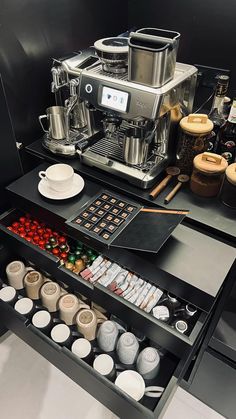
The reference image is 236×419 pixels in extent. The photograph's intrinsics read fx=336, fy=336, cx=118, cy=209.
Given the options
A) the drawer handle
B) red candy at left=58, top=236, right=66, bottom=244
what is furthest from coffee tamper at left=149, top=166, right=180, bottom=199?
the drawer handle

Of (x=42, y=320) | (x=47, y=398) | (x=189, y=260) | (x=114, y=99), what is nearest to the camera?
(x=189, y=260)

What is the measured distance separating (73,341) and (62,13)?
46.4 inches

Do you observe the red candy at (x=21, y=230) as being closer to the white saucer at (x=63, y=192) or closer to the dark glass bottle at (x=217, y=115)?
the white saucer at (x=63, y=192)

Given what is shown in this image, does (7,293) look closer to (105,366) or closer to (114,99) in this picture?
(105,366)

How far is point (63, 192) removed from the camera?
111 centimetres

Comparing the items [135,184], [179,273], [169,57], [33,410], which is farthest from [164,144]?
[33,410]

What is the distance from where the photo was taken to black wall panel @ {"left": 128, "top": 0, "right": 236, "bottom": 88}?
1268 millimetres

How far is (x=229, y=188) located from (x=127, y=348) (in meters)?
0.57

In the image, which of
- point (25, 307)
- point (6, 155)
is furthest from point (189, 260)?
point (6, 155)

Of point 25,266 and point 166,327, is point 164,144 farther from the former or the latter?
point 25,266

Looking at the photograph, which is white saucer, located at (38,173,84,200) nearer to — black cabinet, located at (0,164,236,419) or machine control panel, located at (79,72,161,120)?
black cabinet, located at (0,164,236,419)

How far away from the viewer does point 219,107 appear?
43.4 inches

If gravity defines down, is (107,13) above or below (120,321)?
above

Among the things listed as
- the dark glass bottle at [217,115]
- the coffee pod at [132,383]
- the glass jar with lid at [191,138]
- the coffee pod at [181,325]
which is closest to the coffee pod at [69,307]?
the coffee pod at [132,383]
